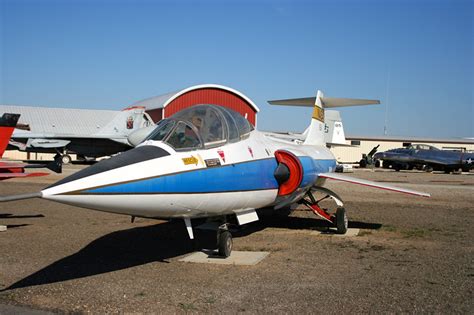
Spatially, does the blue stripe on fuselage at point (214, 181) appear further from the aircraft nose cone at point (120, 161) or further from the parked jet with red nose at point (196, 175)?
the aircraft nose cone at point (120, 161)

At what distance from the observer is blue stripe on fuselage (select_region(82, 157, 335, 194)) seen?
5547mm

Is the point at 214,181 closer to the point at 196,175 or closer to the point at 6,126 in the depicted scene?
the point at 196,175

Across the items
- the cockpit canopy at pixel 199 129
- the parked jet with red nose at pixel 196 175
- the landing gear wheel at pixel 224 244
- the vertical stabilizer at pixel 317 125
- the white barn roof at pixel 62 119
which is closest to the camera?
the parked jet with red nose at pixel 196 175

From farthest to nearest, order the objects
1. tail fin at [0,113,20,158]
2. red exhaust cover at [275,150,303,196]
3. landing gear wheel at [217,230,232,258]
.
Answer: tail fin at [0,113,20,158] → red exhaust cover at [275,150,303,196] → landing gear wheel at [217,230,232,258]

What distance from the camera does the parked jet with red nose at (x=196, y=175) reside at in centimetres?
531

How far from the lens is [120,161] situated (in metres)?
5.73

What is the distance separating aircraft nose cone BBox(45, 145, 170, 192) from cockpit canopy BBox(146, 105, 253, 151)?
0.35 metres

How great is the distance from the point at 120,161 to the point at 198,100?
30644mm

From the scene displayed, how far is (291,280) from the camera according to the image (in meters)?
6.34

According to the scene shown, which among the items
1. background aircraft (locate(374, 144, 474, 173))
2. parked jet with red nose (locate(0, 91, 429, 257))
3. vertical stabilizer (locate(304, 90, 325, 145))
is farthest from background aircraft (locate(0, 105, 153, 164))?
parked jet with red nose (locate(0, 91, 429, 257))

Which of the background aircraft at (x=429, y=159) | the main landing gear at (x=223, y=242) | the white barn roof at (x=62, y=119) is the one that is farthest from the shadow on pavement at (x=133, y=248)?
the white barn roof at (x=62, y=119)

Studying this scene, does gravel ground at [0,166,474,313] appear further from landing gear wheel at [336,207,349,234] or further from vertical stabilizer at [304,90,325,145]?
vertical stabilizer at [304,90,325,145]

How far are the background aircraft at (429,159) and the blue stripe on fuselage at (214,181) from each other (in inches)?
A: 1294

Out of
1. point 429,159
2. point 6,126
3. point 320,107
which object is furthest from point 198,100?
point 6,126
